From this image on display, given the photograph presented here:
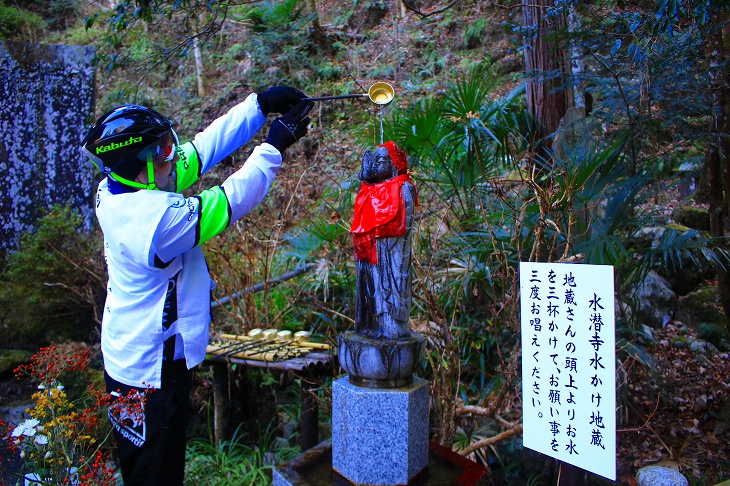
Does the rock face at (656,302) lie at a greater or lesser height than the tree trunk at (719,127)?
lesser

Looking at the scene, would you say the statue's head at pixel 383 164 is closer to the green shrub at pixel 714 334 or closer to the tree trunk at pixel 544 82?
the tree trunk at pixel 544 82

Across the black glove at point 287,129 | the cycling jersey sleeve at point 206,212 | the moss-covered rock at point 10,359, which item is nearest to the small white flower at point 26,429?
the cycling jersey sleeve at point 206,212

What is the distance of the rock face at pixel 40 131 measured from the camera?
19.4ft

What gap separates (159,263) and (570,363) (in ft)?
5.51

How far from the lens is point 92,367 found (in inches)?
187

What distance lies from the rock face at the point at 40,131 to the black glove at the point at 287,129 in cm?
462

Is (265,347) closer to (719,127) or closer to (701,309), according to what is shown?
(719,127)

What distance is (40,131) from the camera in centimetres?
604

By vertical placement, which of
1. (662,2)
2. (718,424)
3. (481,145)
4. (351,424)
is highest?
(662,2)

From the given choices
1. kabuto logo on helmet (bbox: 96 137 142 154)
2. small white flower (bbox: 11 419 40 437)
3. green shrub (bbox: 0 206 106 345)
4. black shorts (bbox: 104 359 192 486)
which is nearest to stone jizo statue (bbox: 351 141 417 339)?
black shorts (bbox: 104 359 192 486)

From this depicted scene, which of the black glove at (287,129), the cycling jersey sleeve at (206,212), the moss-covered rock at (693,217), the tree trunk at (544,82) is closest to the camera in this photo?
the cycling jersey sleeve at (206,212)

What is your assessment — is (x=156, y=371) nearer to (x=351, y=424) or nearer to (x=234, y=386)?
(x=351, y=424)

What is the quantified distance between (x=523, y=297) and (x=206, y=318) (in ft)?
4.58

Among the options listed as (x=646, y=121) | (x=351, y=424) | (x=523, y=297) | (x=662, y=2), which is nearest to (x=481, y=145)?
(x=646, y=121)
